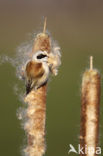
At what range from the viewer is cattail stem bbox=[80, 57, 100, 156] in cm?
105

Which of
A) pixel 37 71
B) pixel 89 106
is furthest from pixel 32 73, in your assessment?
pixel 89 106

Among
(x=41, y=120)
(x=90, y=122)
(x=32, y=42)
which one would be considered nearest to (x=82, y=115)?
(x=90, y=122)

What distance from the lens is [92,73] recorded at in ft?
3.50

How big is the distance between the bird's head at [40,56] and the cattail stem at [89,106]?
6.1 inches

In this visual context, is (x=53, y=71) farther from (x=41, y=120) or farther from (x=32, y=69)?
(x=41, y=120)

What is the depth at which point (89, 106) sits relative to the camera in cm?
106

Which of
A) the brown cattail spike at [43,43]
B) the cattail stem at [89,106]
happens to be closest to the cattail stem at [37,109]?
the brown cattail spike at [43,43]

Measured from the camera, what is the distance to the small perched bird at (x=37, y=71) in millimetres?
1091

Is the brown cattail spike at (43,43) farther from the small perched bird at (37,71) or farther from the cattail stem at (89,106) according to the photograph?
the cattail stem at (89,106)

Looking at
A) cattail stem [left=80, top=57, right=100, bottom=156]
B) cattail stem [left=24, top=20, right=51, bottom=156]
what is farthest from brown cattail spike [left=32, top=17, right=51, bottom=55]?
cattail stem [left=80, top=57, right=100, bottom=156]

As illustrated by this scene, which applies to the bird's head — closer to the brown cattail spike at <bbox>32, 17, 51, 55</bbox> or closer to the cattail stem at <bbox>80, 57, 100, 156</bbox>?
the brown cattail spike at <bbox>32, 17, 51, 55</bbox>

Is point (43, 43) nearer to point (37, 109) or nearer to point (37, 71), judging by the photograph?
point (37, 71)

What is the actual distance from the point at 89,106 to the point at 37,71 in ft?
0.74

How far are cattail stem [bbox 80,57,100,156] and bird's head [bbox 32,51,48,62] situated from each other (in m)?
0.16
